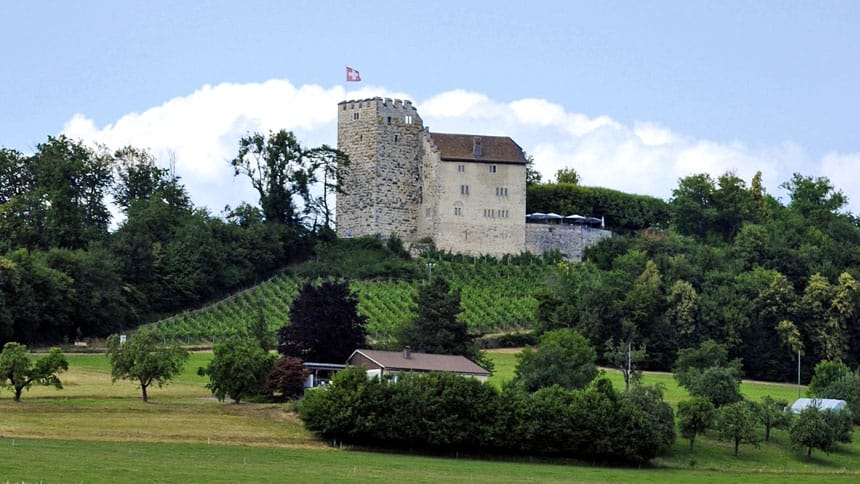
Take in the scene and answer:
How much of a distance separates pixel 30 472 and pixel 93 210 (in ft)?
179

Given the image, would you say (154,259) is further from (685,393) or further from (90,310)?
(685,393)

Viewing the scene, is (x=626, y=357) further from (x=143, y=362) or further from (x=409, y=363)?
(x=143, y=362)

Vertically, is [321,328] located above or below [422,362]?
above

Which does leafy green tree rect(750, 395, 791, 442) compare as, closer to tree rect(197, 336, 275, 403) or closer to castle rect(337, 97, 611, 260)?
tree rect(197, 336, 275, 403)

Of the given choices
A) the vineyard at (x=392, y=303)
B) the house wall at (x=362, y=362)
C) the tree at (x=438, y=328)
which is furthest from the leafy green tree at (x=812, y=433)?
the vineyard at (x=392, y=303)

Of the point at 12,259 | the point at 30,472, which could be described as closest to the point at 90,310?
the point at 12,259

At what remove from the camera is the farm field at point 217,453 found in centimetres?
4772

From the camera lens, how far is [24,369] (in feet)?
203

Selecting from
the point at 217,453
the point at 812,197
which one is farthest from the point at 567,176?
the point at 217,453

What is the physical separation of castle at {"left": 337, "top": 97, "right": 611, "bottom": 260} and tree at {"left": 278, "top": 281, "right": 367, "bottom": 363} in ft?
82.5

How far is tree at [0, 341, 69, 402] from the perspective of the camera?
61.7 meters

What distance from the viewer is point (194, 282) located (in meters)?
90.1

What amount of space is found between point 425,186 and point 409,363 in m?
29.9

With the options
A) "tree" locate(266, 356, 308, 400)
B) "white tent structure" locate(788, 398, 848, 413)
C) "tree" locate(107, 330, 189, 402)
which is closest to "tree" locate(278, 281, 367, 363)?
"tree" locate(266, 356, 308, 400)
